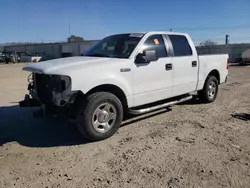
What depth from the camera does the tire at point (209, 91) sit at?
7.64 metres

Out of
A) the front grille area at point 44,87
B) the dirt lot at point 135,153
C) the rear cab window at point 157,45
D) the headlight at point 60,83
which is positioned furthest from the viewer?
the rear cab window at point 157,45

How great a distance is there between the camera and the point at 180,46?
6.66 metres

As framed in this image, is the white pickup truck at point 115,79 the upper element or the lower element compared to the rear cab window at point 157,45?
lower

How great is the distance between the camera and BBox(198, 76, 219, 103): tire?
7637mm

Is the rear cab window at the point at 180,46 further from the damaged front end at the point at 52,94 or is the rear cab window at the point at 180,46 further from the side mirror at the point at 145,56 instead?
the damaged front end at the point at 52,94

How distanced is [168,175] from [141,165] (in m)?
0.45

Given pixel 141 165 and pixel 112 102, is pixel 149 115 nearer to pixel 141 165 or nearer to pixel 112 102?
pixel 112 102

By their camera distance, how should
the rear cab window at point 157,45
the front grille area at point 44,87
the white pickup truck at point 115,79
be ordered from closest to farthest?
1. the white pickup truck at point 115,79
2. the front grille area at point 44,87
3. the rear cab window at point 157,45

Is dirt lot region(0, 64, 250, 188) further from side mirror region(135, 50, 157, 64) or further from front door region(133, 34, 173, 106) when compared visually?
side mirror region(135, 50, 157, 64)

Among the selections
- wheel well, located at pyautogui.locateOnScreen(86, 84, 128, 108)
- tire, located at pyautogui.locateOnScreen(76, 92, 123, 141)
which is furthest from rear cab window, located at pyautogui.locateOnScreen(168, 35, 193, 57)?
tire, located at pyautogui.locateOnScreen(76, 92, 123, 141)

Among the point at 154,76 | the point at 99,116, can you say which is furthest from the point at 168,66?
the point at 99,116

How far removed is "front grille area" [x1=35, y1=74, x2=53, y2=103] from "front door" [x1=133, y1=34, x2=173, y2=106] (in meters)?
1.62

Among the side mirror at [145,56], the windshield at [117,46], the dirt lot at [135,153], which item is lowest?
the dirt lot at [135,153]

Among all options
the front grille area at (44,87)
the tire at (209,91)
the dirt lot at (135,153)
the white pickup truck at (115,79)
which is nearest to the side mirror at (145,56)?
the white pickup truck at (115,79)
